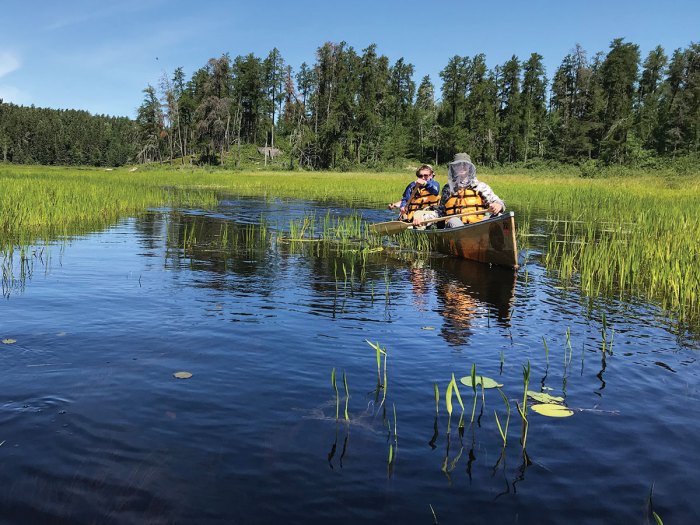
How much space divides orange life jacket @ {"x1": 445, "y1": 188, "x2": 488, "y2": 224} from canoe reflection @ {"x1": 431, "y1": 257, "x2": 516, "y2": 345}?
968 millimetres

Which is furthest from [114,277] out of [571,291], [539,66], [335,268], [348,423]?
[539,66]

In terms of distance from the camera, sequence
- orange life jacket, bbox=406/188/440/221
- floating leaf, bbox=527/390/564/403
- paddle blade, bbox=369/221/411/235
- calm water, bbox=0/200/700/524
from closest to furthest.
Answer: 1. calm water, bbox=0/200/700/524
2. floating leaf, bbox=527/390/564/403
3. paddle blade, bbox=369/221/411/235
4. orange life jacket, bbox=406/188/440/221

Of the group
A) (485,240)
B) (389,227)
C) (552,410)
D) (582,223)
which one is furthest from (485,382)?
(582,223)

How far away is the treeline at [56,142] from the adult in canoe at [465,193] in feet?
384

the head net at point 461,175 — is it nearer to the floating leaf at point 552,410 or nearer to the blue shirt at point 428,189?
the blue shirt at point 428,189

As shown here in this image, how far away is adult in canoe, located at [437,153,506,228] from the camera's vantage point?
453 inches

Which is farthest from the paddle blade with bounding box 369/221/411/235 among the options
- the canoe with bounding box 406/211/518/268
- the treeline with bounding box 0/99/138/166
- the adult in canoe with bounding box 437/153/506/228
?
the treeline with bounding box 0/99/138/166

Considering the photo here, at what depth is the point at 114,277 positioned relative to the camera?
29.5 feet

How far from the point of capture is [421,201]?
14117mm

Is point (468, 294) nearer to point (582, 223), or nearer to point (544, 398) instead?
point (544, 398)

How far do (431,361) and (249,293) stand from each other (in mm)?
3723

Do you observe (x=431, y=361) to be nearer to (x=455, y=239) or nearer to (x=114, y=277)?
(x=114, y=277)

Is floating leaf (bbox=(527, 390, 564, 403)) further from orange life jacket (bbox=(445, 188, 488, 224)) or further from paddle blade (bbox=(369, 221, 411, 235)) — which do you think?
paddle blade (bbox=(369, 221, 411, 235))

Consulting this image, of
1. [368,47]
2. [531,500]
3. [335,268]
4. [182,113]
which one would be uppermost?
[368,47]
